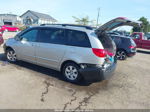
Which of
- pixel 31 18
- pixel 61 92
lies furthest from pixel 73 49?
pixel 31 18

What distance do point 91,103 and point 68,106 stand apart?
0.60 meters

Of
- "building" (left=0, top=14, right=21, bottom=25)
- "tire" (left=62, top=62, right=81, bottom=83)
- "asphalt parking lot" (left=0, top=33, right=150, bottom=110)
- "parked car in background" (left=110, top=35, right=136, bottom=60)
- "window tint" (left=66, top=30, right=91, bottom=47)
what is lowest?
"asphalt parking lot" (left=0, top=33, right=150, bottom=110)

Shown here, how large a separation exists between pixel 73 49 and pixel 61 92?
1.31m

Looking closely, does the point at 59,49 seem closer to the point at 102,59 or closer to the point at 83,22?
the point at 102,59

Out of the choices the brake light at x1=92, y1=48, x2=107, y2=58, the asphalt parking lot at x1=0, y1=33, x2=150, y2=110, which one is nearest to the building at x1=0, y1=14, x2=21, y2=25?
the asphalt parking lot at x1=0, y1=33, x2=150, y2=110

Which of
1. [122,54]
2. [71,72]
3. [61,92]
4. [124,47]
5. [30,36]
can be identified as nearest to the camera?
[61,92]

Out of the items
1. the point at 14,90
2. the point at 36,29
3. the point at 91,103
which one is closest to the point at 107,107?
the point at 91,103

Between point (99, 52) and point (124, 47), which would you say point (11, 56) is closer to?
point (99, 52)

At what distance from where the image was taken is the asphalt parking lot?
3006 mm

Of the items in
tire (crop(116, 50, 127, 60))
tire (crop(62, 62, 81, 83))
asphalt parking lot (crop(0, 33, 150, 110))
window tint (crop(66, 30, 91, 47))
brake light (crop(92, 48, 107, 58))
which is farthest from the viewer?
tire (crop(116, 50, 127, 60))

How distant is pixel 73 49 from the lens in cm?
382

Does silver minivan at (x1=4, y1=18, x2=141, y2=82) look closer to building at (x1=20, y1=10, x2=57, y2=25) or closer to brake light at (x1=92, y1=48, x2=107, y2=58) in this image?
brake light at (x1=92, y1=48, x2=107, y2=58)

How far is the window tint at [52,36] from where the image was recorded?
411 centimetres

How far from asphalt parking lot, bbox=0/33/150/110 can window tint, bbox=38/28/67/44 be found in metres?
1.27
